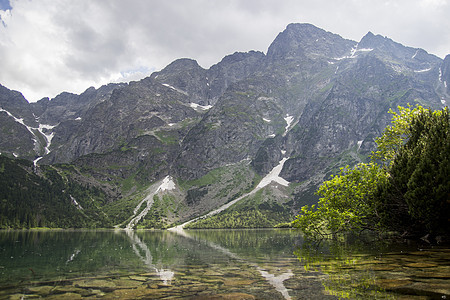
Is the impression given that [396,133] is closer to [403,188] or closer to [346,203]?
[403,188]

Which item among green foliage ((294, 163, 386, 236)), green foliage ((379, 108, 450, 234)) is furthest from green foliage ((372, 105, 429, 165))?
green foliage ((379, 108, 450, 234))

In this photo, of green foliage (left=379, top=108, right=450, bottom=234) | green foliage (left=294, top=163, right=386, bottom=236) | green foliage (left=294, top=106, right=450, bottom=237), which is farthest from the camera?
green foliage (left=294, top=163, right=386, bottom=236)

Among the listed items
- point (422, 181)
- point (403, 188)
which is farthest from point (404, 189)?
point (422, 181)

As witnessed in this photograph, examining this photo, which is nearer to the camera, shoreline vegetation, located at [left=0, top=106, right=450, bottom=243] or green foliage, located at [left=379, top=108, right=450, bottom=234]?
green foliage, located at [left=379, top=108, right=450, bottom=234]

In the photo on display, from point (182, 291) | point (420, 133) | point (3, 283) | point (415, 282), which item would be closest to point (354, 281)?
point (415, 282)

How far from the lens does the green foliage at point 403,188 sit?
2522 centimetres

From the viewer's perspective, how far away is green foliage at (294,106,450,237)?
2522 centimetres

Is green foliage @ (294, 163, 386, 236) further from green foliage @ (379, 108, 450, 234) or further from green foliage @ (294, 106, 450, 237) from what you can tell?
green foliage @ (379, 108, 450, 234)

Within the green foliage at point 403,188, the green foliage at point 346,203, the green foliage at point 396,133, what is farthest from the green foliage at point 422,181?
the green foliage at point 396,133

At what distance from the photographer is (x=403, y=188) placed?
98.6 ft

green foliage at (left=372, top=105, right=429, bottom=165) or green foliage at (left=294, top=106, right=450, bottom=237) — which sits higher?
green foliage at (left=372, top=105, right=429, bottom=165)

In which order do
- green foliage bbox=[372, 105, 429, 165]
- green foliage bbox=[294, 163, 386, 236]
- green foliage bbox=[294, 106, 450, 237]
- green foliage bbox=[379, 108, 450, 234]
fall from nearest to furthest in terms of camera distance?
1. green foliage bbox=[379, 108, 450, 234]
2. green foliage bbox=[294, 106, 450, 237]
3. green foliage bbox=[294, 163, 386, 236]
4. green foliage bbox=[372, 105, 429, 165]

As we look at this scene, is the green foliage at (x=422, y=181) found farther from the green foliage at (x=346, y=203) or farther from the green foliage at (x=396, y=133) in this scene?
the green foliage at (x=396, y=133)

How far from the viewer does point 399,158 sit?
102 ft
